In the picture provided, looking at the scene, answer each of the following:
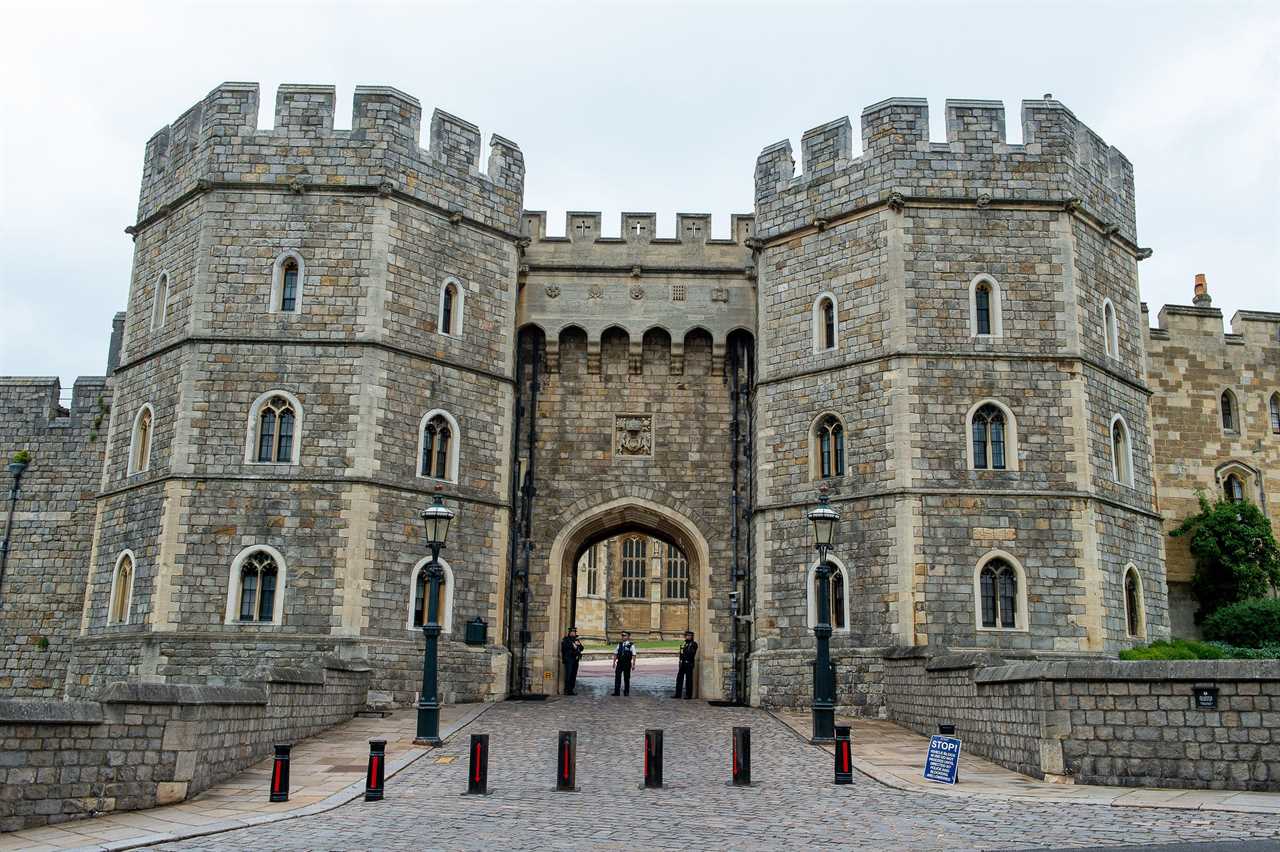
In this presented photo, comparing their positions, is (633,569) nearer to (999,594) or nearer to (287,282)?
(287,282)

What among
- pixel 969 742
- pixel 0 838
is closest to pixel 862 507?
pixel 969 742

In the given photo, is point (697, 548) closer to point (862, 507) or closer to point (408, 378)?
point (862, 507)

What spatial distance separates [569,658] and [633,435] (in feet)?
15.5

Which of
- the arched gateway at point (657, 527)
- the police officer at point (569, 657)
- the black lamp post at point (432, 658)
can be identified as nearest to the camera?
the black lamp post at point (432, 658)

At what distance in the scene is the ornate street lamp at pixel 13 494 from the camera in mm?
25625

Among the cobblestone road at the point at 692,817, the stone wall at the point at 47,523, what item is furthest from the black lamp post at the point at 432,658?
the stone wall at the point at 47,523

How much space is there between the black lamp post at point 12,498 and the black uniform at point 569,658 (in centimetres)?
1225

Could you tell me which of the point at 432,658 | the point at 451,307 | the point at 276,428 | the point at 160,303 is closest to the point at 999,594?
the point at 432,658

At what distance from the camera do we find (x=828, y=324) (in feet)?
73.4

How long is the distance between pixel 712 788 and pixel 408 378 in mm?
11240

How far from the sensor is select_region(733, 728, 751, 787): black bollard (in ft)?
43.0

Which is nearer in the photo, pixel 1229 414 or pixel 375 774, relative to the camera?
pixel 375 774

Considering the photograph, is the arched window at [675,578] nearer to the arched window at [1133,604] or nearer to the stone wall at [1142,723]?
the arched window at [1133,604]

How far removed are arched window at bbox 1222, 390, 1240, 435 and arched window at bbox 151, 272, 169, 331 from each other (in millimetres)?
22521
